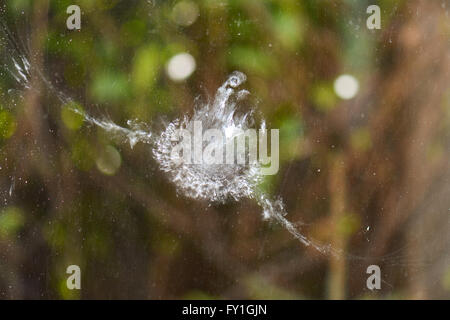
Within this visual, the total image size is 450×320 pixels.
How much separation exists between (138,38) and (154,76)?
0.08m

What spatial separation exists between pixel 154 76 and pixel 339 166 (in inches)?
15.8

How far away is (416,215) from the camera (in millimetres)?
979

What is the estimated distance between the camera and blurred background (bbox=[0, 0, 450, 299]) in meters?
0.96

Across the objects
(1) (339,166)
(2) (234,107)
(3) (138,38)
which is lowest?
(1) (339,166)

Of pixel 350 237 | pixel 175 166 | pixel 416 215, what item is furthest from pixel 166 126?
pixel 416 215

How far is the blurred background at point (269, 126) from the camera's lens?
3.16 ft

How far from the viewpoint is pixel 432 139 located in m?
0.97

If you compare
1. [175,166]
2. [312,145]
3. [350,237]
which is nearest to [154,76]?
[175,166]

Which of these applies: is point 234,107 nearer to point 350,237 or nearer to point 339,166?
point 339,166

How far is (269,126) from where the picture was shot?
969 mm
